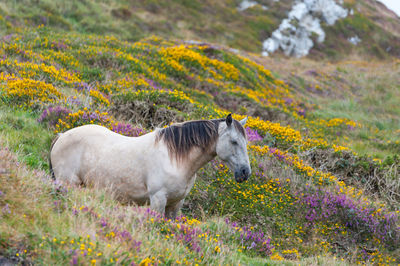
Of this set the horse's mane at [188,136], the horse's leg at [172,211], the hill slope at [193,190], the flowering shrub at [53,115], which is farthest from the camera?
the flowering shrub at [53,115]

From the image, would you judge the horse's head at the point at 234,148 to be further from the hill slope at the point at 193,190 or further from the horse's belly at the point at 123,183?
the horse's belly at the point at 123,183

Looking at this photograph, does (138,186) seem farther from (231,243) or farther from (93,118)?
(93,118)

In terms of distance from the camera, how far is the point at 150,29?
3148cm

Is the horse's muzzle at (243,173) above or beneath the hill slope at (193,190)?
above

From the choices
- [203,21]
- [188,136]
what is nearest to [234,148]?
[188,136]

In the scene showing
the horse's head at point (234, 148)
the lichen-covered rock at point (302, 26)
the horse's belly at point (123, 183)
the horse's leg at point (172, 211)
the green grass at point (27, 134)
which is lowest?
the green grass at point (27, 134)

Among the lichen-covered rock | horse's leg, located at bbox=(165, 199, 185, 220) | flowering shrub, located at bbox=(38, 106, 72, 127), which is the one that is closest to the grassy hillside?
the lichen-covered rock

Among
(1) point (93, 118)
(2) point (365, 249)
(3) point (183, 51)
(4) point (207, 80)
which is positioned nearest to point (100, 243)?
(1) point (93, 118)

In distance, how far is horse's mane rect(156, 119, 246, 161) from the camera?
5477mm

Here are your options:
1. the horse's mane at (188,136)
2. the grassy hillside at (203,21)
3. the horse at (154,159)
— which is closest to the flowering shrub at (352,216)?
the horse at (154,159)

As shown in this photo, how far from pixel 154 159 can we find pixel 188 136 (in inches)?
→ 26.9

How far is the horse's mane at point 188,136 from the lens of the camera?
548 centimetres

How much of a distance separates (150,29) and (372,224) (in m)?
28.0

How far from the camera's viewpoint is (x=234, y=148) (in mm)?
5410
